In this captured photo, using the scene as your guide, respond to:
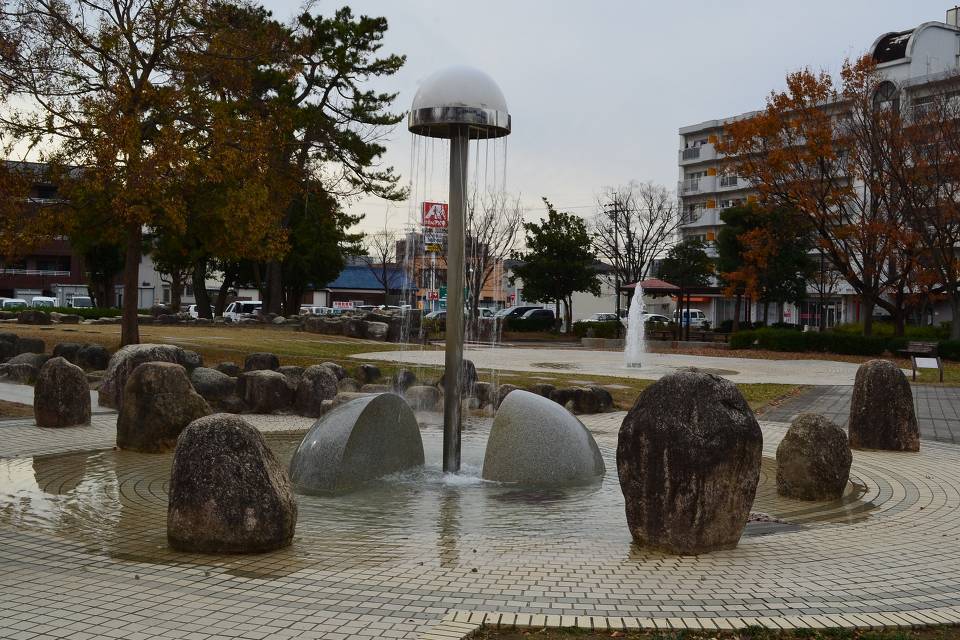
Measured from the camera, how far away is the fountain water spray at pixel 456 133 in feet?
29.8

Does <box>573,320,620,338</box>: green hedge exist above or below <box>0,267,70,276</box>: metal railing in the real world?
below

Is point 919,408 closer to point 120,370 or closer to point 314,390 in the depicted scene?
point 314,390

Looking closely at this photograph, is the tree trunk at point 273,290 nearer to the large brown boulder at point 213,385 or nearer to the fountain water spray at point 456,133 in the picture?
the large brown boulder at point 213,385

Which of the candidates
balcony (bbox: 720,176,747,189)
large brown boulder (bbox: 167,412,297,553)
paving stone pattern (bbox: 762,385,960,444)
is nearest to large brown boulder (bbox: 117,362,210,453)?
large brown boulder (bbox: 167,412,297,553)

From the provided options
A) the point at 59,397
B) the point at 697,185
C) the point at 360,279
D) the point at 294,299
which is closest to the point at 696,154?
the point at 697,185

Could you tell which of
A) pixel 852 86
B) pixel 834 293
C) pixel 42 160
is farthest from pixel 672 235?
pixel 42 160

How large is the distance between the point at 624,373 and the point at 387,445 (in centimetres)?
1607

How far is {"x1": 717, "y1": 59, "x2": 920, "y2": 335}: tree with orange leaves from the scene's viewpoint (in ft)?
112

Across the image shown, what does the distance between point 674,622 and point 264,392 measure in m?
10.8

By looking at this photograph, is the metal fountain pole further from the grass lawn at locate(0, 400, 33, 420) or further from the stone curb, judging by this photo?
the grass lawn at locate(0, 400, 33, 420)

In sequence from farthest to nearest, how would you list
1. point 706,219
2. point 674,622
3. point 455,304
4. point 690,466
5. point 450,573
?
point 706,219 → point 455,304 → point 690,466 → point 450,573 → point 674,622

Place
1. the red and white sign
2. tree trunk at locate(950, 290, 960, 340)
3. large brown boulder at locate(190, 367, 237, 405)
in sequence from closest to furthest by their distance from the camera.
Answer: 1. the red and white sign
2. large brown boulder at locate(190, 367, 237, 405)
3. tree trunk at locate(950, 290, 960, 340)

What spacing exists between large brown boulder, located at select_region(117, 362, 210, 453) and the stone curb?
6833 millimetres

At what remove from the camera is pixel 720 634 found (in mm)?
4547
